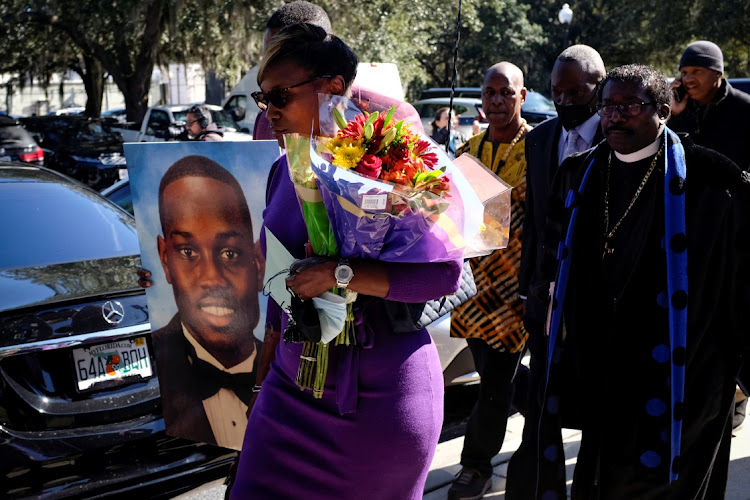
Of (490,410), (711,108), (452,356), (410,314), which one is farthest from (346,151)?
(711,108)

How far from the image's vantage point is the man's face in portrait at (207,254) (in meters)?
3.31

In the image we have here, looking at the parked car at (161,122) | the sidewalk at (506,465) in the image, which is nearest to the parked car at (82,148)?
the parked car at (161,122)

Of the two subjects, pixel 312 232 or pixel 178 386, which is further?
pixel 178 386

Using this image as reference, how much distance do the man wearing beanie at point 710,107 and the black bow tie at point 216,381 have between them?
10.1ft

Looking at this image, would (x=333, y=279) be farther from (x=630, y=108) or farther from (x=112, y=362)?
(x=112, y=362)

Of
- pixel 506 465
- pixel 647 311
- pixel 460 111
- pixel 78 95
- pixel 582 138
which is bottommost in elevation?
pixel 78 95

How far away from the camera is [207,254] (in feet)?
10.9

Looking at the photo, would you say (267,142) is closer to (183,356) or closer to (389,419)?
(183,356)

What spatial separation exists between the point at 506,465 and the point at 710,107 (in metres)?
2.44

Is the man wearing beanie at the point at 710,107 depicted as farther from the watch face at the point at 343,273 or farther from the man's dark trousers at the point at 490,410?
the watch face at the point at 343,273

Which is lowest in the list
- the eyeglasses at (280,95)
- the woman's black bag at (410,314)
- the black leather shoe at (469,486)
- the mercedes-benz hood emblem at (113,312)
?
the black leather shoe at (469,486)

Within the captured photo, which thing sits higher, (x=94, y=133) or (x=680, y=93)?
(x=680, y=93)

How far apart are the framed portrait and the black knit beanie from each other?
10.0 ft

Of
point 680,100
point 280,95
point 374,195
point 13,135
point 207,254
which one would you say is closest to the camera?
point 374,195
